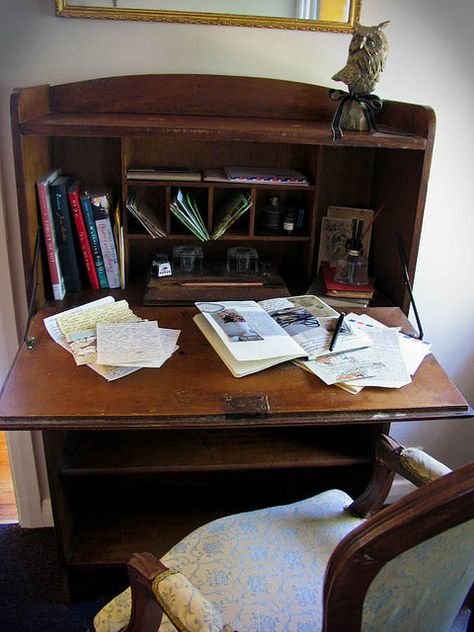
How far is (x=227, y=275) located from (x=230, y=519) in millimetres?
630

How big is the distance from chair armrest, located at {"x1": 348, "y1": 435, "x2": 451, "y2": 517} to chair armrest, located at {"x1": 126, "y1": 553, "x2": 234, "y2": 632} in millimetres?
468

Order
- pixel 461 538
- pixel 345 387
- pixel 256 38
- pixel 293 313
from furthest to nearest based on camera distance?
pixel 256 38, pixel 293 313, pixel 345 387, pixel 461 538

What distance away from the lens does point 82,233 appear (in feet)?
4.77

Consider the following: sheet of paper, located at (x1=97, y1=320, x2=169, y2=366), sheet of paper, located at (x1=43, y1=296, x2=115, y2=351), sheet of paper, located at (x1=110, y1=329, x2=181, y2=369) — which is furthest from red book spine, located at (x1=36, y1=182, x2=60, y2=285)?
sheet of paper, located at (x1=110, y1=329, x2=181, y2=369)

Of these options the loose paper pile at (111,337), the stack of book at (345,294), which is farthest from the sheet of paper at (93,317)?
the stack of book at (345,294)

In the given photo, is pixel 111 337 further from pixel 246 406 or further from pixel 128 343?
pixel 246 406

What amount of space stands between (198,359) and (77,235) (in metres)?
0.48

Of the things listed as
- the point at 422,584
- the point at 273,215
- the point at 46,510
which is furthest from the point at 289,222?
the point at 46,510

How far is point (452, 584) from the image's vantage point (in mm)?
855

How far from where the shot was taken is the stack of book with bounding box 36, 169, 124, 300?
1.40 metres

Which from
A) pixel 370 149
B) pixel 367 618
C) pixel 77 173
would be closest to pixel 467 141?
pixel 370 149

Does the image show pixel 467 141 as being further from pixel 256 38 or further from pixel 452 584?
pixel 452 584

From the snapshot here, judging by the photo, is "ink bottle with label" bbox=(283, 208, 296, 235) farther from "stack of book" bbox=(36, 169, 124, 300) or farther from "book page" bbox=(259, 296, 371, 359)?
"stack of book" bbox=(36, 169, 124, 300)

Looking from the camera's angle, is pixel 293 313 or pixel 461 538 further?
pixel 293 313
